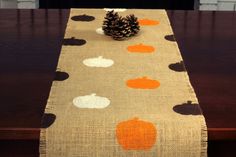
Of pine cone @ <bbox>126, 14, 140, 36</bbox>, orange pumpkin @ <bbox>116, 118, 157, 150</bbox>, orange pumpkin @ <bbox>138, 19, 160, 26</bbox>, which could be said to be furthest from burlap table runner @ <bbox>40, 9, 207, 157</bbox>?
orange pumpkin @ <bbox>138, 19, 160, 26</bbox>

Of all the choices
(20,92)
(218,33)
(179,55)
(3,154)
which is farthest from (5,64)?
(218,33)

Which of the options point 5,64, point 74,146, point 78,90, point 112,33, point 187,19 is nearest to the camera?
point 74,146

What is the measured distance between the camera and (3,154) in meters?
1.05

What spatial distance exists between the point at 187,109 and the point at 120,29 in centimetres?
44

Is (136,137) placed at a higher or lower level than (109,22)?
lower

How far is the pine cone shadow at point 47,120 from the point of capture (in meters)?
1.01

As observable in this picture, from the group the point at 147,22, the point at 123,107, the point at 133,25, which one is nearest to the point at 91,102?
the point at 123,107

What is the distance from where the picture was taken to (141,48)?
139 cm

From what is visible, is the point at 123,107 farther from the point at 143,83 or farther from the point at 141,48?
the point at 141,48

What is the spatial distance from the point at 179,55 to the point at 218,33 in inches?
10.1

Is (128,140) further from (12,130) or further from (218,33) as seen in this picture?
(218,33)

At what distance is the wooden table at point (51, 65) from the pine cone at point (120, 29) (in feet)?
0.45

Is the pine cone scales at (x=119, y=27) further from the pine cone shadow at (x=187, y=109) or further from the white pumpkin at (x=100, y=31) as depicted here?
the pine cone shadow at (x=187, y=109)

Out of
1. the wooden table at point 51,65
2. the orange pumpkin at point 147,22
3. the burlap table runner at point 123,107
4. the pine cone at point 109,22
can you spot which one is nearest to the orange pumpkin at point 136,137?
the burlap table runner at point 123,107
